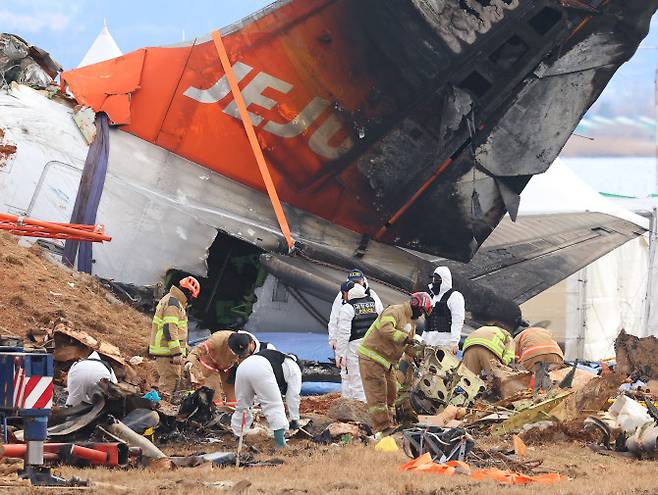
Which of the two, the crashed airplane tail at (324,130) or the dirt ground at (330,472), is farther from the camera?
the crashed airplane tail at (324,130)

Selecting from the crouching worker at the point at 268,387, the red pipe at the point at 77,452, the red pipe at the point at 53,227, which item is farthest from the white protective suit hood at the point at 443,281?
the red pipe at the point at 77,452

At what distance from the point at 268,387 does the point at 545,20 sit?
8.70 m

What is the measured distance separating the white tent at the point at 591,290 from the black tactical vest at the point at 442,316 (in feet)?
27.6

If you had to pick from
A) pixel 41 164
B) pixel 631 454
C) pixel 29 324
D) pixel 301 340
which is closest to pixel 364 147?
pixel 301 340

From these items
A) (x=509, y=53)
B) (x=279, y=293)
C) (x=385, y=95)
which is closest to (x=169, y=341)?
(x=279, y=293)

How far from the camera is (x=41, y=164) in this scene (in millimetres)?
16516

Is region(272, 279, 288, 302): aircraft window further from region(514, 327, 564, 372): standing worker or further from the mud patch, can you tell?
the mud patch

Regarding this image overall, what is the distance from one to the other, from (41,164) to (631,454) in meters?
9.78

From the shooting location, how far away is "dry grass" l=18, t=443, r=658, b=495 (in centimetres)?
748

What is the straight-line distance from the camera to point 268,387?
32.7ft

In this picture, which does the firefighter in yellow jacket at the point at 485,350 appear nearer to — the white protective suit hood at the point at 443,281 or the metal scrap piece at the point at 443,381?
the white protective suit hood at the point at 443,281

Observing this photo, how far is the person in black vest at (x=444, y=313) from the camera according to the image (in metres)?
14.7

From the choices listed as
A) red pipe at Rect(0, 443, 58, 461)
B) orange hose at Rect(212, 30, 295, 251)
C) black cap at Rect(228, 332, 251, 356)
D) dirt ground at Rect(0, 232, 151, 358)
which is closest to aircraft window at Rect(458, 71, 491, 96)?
orange hose at Rect(212, 30, 295, 251)

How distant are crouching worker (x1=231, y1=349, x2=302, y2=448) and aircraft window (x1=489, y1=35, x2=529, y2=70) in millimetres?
7803
